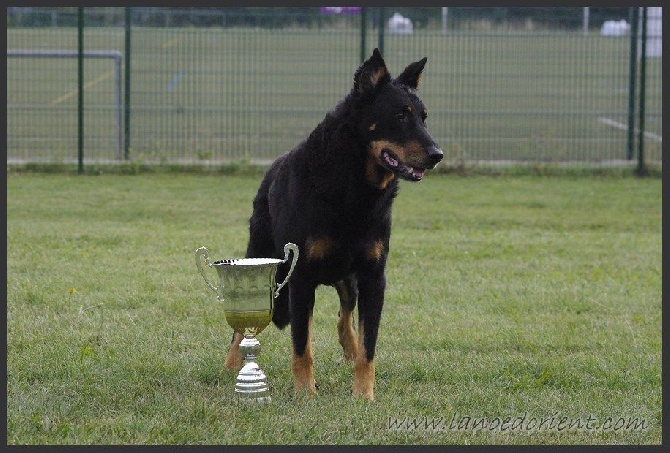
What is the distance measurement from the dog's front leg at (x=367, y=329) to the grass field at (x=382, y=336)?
14 cm

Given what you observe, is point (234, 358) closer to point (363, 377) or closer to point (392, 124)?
point (363, 377)

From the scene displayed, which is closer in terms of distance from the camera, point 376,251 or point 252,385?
point 252,385

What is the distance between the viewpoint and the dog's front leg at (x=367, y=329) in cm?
540

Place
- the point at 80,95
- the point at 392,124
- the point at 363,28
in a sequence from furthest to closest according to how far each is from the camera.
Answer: the point at 363,28 → the point at 80,95 → the point at 392,124

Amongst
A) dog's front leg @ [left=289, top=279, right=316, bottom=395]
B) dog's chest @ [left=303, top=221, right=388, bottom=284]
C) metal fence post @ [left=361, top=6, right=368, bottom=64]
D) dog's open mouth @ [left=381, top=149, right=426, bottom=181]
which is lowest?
dog's front leg @ [left=289, top=279, right=316, bottom=395]

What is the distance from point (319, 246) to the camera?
5387 mm

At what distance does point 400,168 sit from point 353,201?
0.34 m

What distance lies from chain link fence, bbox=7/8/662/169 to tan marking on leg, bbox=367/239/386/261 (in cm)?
1077

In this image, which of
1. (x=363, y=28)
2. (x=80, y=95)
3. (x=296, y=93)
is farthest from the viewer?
(x=296, y=93)

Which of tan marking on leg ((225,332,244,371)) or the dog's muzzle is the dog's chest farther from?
tan marking on leg ((225,332,244,371))

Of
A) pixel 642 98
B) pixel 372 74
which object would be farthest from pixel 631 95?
pixel 372 74

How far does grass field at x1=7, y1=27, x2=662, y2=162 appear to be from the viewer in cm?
1630

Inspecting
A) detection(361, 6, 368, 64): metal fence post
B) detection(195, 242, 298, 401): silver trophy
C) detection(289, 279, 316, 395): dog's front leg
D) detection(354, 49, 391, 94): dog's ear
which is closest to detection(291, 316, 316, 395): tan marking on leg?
detection(289, 279, 316, 395): dog's front leg

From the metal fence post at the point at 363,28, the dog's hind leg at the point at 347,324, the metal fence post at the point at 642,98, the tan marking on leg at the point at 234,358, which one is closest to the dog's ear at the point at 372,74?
the dog's hind leg at the point at 347,324
